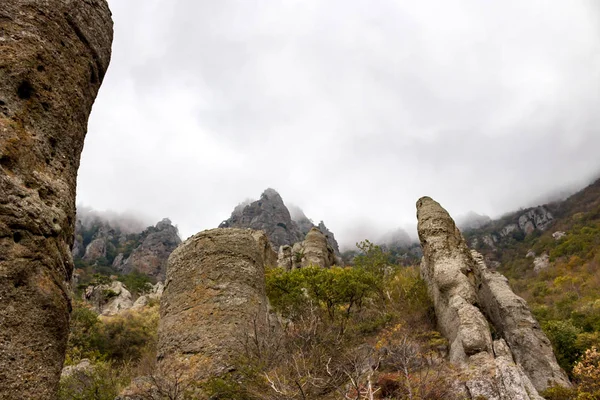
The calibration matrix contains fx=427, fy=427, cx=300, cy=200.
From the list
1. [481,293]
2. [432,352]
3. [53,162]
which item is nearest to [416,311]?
[481,293]

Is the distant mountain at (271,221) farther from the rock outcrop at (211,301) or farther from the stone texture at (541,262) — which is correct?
the rock outcrop at (211,301)

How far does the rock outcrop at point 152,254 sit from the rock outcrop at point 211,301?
79.6 metres

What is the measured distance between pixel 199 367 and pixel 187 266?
123 inches

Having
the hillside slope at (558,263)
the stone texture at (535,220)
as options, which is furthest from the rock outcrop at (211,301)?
the stone texture at (535,220)

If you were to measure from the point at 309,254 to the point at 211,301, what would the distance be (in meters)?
25.8

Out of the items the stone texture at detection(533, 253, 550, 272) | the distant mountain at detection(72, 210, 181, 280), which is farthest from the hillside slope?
the distant mountain at detection(72, 210, 181, 280)

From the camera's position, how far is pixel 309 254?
36625 mm

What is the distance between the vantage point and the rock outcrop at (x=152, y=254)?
3629 inches

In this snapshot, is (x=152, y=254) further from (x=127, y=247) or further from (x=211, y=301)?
(x=211, y=301)

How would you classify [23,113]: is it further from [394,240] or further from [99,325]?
[394,240]

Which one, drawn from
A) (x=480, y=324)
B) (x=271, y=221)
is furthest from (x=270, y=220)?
(x=480, y=324)

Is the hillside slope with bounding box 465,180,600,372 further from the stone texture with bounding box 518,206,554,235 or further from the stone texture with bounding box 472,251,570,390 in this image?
the stone texture with bounding box 472,251,570,390

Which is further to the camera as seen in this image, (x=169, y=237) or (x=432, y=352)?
(x=169, y=237)

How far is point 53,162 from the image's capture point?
13.1 feet
